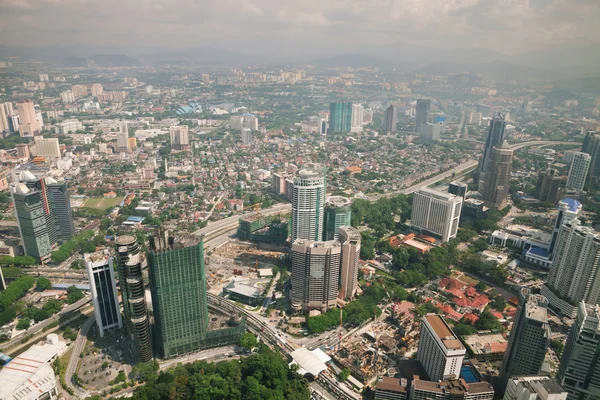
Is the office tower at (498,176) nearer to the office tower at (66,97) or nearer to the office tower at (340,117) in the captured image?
the office tower at (340,117)

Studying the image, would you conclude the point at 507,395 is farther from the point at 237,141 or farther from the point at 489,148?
the point at 237,141

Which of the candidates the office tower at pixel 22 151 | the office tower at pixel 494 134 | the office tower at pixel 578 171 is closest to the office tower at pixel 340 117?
the office tower at pixel 494 134

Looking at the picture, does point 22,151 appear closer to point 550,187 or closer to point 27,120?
point 27,120

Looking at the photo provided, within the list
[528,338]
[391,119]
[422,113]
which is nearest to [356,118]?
[391,119]

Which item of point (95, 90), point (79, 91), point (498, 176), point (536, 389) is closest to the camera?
point (536, 389)

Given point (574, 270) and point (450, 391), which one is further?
point (574, 270)

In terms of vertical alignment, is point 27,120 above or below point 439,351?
above
